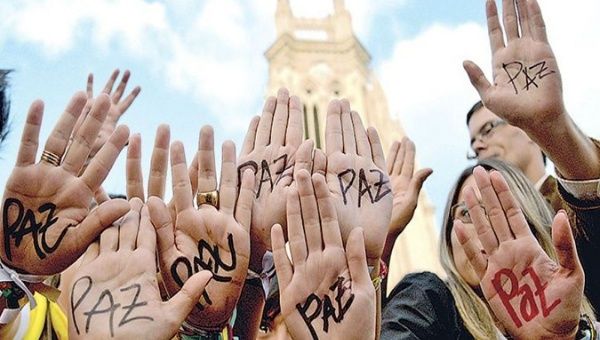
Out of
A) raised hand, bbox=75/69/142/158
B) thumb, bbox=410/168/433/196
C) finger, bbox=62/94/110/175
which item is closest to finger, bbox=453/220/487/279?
thumb, bbox=410/168/433/196

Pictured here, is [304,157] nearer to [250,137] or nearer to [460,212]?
[250,137]

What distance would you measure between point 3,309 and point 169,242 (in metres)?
0.44

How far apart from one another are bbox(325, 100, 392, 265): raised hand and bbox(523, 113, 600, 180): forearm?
485 millimetres

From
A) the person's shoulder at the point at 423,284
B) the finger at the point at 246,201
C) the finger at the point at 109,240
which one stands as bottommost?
the person's shoulder at the point at 423,284

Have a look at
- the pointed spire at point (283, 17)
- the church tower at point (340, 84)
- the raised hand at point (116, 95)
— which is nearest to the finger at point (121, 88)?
the raised hand at point (116, 95)

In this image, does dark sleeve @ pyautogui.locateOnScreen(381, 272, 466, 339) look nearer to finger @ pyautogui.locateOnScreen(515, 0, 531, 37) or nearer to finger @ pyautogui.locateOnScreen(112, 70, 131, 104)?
finger @ pyautogui.locateOnScreen(515, 0, 531, 37)

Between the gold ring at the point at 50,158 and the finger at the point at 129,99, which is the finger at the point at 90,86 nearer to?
the finger at the point at 129,99

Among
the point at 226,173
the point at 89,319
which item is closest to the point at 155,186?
the point at 226,173

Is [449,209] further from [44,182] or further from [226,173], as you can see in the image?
[44,182]

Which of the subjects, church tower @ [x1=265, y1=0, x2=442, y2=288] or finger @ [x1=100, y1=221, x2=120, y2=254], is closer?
finger @ [x1=100, y1=221, x2=120, y2=254]

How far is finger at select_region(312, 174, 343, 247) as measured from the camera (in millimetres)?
1430

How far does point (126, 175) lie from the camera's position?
5.30 ft

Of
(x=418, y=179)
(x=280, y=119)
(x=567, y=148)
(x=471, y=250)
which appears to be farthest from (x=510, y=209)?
(x=418, y=179)

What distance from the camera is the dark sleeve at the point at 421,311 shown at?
1.70 metres
